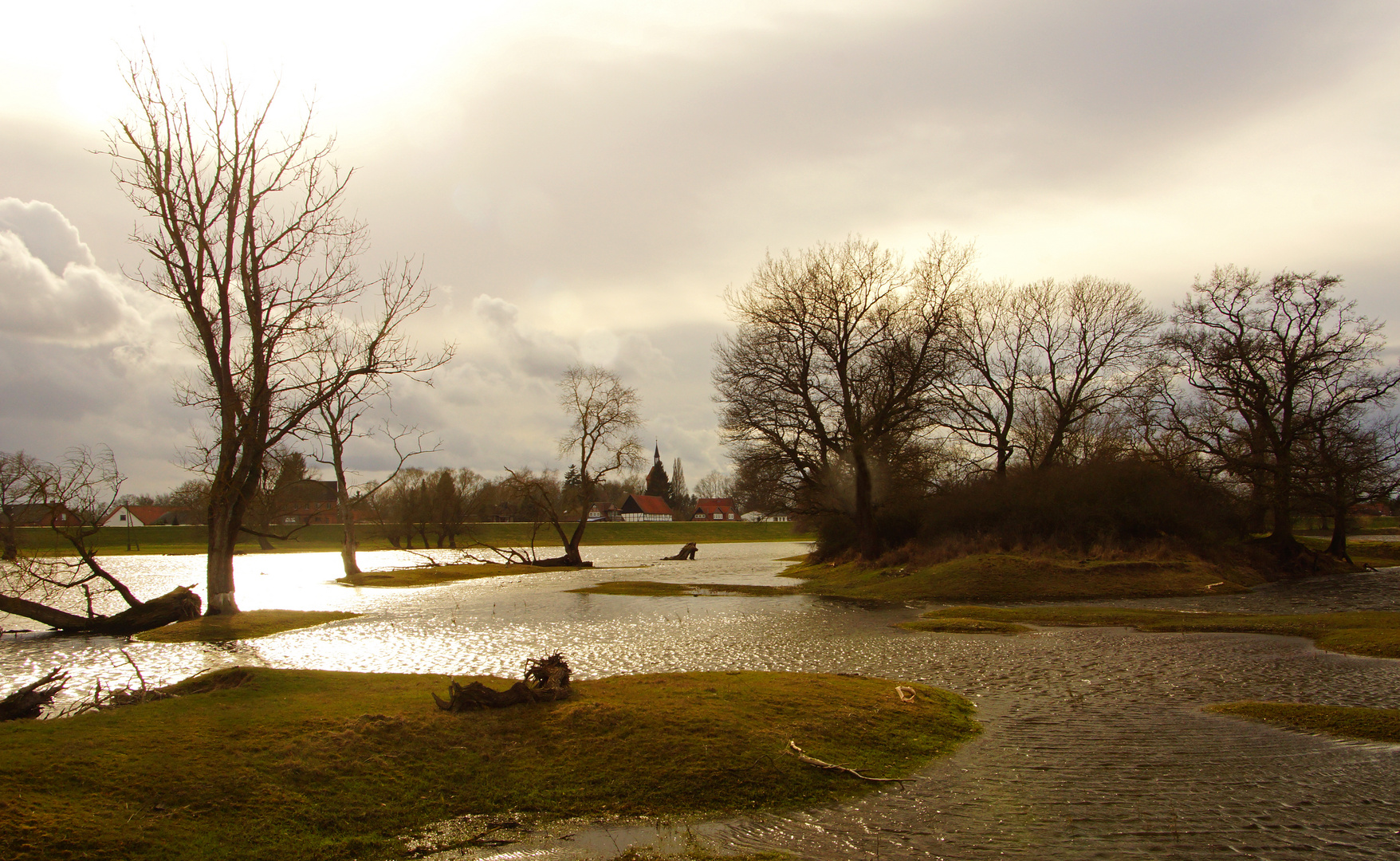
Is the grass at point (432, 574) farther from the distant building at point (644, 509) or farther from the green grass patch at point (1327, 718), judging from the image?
the distant building at point (644, 509)

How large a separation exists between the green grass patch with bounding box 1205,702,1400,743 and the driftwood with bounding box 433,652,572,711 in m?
8.57

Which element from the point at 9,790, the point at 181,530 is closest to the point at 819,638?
the point at 9,790

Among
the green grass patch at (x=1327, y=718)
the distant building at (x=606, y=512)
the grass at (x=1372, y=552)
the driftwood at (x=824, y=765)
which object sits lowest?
the grass at (x=1372, y=552)

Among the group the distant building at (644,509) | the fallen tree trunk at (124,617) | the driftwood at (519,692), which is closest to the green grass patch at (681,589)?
the fallen tree trunk at (124,617)

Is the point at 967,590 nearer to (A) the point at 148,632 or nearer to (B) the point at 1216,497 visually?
(B) the point at 1216,497

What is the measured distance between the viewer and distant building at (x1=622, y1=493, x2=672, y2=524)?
15688 cm

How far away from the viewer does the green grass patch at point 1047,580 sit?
2838 cm

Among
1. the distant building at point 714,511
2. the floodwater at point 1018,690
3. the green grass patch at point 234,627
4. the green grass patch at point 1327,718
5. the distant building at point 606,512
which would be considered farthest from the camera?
the distant building at point 714,511

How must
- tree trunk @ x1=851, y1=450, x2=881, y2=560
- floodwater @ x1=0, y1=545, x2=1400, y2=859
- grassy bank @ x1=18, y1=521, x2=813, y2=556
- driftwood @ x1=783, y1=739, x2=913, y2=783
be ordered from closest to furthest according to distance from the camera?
floodwater @ x1=0, y1=545, x2=1400, y2=859, driftwood @ x1=783, y1=739, x2=913, y2=783, tree trunk @ x1=851, y1=450, x2=881, y2=560, grassy bank @ x1=18, y1=521, x2=813, y2=556

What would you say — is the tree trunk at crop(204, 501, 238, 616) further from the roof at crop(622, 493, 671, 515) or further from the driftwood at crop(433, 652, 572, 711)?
the roof at crop(622, 493, 671, 515)

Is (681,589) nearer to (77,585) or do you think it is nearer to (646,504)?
(77,585)

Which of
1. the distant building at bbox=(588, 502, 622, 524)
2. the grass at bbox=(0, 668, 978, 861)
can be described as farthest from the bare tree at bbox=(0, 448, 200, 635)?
the distant building at bbox=(588, 502, 622, 524)

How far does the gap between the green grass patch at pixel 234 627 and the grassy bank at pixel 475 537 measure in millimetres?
57110

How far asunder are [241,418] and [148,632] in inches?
231
